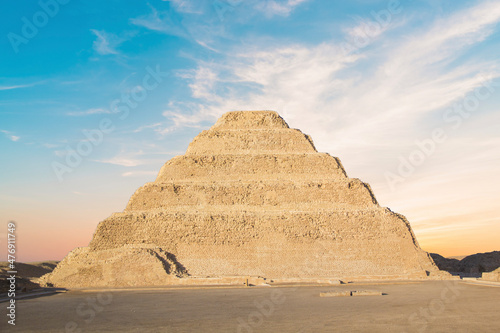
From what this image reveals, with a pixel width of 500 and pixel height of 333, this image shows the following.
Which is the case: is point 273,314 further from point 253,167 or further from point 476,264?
point 476,264

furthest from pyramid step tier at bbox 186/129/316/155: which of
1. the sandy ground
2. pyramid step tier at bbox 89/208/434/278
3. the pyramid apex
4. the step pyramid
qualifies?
the sandy ground

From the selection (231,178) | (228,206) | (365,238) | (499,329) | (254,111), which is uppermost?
(254,111)

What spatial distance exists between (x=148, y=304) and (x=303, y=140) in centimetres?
2530

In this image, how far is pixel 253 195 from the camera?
105 ft

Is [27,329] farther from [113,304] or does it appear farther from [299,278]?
[299,278]

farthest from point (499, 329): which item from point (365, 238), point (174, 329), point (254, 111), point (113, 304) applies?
point (254, 111)

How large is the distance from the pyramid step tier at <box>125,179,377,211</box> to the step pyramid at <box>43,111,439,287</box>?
77mm

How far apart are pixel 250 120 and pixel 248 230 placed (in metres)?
14.6

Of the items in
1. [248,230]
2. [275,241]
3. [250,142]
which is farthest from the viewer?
[250,142]

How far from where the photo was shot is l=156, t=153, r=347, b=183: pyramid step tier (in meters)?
34.2

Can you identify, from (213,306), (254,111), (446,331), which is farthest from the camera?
(254,111)

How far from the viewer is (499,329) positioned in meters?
9.69

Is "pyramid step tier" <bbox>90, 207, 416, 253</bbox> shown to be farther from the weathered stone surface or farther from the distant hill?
the distant hill

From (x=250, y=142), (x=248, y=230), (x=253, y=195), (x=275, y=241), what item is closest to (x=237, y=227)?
(x=248, y=230)
